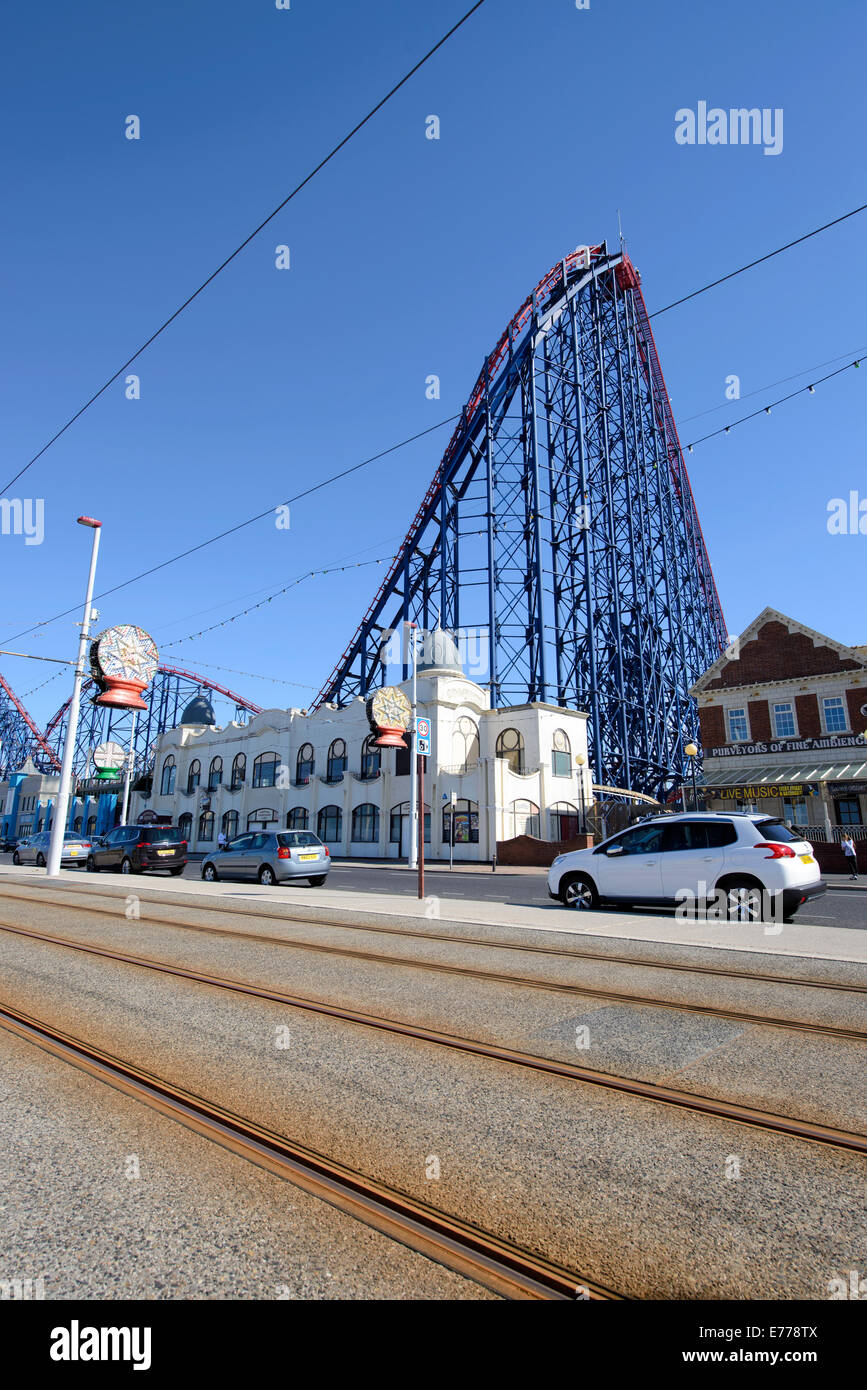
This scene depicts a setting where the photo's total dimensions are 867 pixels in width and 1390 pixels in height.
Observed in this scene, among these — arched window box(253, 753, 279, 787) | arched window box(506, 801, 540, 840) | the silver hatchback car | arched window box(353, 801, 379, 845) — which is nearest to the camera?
the silver hatchback car

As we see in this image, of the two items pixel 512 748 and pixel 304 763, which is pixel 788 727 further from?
pixel 304 763

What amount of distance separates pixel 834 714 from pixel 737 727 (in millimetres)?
4117

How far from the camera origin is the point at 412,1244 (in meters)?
2.63

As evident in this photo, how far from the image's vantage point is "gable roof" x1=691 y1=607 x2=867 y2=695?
31.1 meters

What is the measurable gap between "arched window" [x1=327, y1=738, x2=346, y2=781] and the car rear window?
35.3 m

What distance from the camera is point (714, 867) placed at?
36.3 ft

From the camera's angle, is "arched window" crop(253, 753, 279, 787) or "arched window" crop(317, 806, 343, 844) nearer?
"arched window" crop(317, 806, 343, 844)

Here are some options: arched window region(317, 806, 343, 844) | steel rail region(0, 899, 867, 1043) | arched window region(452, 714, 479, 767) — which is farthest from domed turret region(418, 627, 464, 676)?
steel rail region(0, 899, 867, 1043)

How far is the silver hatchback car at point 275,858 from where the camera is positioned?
1886 cm

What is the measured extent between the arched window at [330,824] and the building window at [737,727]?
22.7m

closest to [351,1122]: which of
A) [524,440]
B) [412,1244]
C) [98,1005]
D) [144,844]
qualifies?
[412,1244]

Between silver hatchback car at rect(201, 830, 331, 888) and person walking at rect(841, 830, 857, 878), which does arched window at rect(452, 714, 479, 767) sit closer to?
person walking at rect(841, 830, 857, 878)
